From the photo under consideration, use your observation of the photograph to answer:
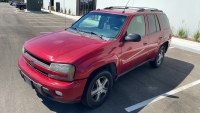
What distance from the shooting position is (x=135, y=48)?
12.8 feet

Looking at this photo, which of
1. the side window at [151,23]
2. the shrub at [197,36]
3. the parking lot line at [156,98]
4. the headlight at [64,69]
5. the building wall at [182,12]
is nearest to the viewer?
the headlight at [64,69]

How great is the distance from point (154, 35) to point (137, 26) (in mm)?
874

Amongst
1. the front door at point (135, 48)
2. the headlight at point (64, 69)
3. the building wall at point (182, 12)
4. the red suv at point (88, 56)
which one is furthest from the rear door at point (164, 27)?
the building wall at point (182, 12)

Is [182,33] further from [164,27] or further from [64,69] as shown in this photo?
[64,69]

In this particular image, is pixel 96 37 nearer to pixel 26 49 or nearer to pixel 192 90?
pixel 26 49

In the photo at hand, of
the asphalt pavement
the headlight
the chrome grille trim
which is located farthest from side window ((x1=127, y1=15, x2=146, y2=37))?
the chrome grille trim

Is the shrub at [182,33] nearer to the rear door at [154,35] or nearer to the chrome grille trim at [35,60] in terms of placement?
the rear door at [154,35]

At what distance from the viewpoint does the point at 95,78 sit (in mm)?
2963

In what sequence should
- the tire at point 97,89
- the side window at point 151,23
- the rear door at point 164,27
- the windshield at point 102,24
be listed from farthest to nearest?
the rear door at point 164,27 → the side window at point 151,23 → the windshield at point 102,24 → the tire at point 97,89

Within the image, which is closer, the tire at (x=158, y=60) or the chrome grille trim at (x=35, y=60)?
the chrome grille trim at (x=35, y=60)

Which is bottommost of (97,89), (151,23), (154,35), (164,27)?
(97,89)

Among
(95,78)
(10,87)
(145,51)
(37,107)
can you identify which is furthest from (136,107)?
(10,87)

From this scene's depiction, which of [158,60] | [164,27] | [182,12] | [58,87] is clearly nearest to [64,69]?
[58,87]

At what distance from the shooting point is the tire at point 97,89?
294 cm
